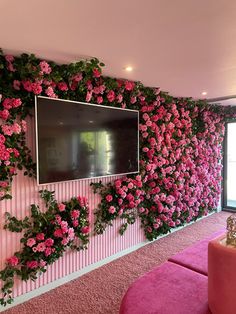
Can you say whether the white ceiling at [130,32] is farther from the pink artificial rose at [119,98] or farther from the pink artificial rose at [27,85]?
the pink artificial rose at [119,98]

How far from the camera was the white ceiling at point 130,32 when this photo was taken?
4.43 ft

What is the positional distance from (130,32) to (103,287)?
245cm

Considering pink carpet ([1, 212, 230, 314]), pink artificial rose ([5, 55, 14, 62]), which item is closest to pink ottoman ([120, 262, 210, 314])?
pink carpet ([1, 212, 230, 314])

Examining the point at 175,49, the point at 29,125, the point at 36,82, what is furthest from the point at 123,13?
the point at 29,125

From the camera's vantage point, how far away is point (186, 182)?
4.16m

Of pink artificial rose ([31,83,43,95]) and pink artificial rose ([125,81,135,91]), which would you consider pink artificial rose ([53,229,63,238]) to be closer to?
pink artificial rose ([31,83,43,95])

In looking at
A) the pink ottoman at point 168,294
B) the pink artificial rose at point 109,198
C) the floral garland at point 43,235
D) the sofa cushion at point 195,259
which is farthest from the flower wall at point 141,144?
the pink ottoman at point 168,294

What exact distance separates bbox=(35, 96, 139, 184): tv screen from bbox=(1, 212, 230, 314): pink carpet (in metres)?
1.16

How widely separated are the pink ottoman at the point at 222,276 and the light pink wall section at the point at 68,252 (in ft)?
5.53

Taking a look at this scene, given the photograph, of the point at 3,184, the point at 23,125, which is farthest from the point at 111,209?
the point at 23,125

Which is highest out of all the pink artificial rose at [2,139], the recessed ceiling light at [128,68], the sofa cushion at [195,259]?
the recessed ceiling light at [128,68]

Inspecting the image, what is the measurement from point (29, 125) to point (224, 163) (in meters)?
4.50

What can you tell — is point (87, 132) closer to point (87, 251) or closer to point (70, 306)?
point (87, 251)

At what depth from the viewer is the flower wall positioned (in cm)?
212
